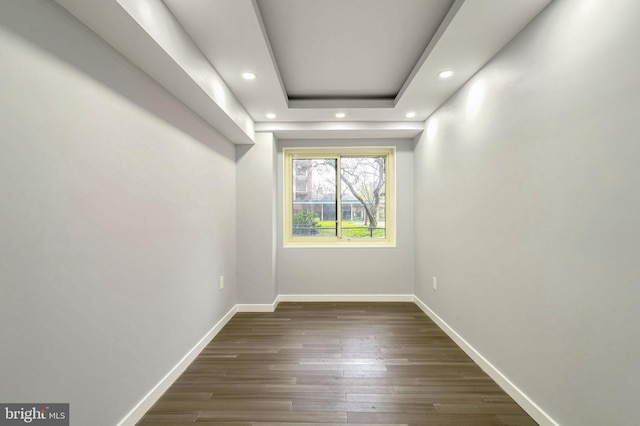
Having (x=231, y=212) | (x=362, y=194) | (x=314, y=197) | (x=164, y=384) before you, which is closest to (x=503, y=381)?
(x=164, y=384)

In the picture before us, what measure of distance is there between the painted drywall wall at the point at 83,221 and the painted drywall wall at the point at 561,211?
7.85 feet

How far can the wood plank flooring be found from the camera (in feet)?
→ 5.26

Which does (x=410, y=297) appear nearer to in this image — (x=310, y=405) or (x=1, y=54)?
(x=310, y=405)

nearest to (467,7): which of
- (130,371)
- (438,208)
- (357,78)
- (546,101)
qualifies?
(546,101)

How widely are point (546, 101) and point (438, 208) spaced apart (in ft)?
5.15

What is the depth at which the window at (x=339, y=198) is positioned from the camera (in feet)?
12.7

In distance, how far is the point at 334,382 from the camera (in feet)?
6.29

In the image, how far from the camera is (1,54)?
928 millimetres

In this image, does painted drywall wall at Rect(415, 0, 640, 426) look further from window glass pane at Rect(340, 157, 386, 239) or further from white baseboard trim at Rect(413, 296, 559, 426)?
window glass pane at Rect(340, 157, 386, 239)

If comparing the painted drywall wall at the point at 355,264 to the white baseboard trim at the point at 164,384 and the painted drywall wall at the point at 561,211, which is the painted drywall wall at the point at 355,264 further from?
the painted drywall wall at the point at 561,211

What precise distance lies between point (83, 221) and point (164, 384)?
1.31 m

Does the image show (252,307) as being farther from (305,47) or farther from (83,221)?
(305,47)

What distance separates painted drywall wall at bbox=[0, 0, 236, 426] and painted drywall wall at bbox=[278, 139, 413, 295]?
182cm

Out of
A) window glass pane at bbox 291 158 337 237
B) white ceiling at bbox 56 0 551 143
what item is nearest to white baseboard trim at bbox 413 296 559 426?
window glass pane at bbox 291 158 337 237
